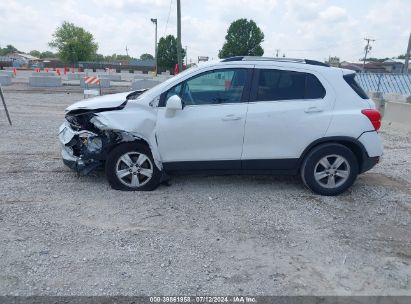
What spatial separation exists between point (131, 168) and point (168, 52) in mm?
62856

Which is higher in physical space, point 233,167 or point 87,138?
point 87,138

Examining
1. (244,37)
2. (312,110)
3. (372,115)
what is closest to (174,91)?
(312,110)

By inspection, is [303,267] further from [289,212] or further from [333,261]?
[289,212]

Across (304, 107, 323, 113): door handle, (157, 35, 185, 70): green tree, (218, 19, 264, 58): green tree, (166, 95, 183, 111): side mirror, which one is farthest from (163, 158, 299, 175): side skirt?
(218, 19, 264, 58): green tree

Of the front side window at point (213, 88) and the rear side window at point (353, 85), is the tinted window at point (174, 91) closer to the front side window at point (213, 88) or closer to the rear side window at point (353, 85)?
the front side window at point (213, 88)

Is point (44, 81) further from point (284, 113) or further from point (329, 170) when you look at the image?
point (329, 170)

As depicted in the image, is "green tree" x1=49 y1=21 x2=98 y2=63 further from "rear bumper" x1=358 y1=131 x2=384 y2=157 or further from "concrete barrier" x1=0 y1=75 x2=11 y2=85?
"rear bumper" x1=358 y1=131 x2=384 y2=157

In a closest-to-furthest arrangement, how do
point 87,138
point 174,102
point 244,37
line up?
point 174,102 < point 87,138 < point 244,37

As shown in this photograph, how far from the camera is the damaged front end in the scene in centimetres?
498

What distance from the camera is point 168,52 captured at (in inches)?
2554

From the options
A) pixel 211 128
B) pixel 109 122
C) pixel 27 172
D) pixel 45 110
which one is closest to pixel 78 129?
pixel 109 122

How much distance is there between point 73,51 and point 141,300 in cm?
10036

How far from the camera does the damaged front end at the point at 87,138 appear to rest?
498cm

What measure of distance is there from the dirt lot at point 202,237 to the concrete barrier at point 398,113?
5720mm
